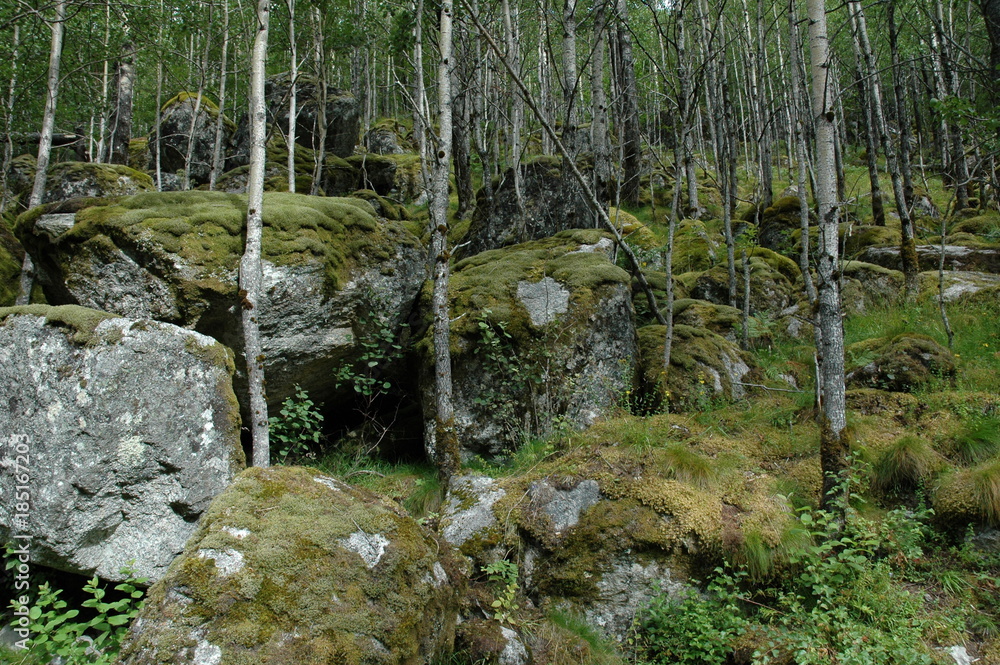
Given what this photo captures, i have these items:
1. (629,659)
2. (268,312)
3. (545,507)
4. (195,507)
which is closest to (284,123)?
(268,312)

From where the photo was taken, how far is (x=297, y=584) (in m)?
3.15

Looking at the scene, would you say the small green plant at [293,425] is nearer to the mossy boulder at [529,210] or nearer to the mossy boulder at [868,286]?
the mossy boulder at [529,210]

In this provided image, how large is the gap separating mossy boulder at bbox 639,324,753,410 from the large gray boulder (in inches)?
185

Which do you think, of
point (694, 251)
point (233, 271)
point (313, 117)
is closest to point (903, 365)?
point (694, 251)

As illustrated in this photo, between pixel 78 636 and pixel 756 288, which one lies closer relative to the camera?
pixel 78 636

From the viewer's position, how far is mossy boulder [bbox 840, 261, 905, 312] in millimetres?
9391

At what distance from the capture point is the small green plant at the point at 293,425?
19.7ft

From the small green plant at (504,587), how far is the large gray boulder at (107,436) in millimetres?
2646

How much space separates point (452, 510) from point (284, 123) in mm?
18182

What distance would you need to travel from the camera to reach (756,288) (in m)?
10.3

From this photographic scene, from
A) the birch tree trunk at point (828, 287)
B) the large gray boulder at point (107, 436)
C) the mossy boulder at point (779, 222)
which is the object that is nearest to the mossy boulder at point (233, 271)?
the large gray boulder at point (107, 436)

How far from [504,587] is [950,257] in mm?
11180

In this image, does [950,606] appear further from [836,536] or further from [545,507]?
[545,507]

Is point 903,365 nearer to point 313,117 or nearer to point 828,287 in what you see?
point 828,287
